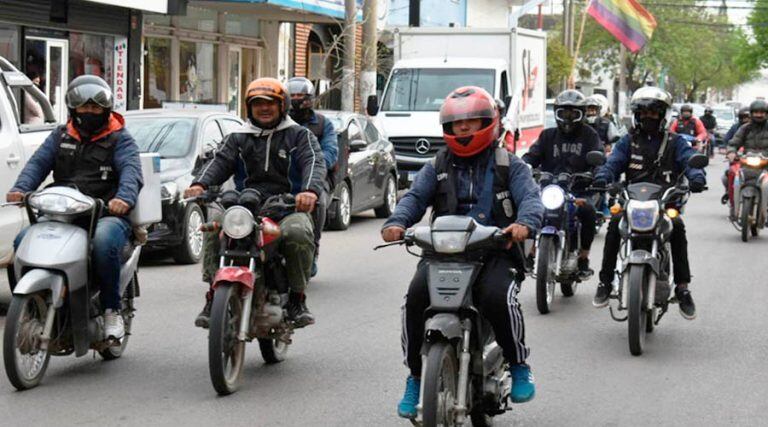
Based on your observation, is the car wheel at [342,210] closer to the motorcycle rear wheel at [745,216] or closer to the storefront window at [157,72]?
the motorcycle rear wheel at [745,216]

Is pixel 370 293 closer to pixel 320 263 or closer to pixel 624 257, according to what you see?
pixel 320 263

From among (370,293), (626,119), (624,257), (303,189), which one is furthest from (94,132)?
(626,119)

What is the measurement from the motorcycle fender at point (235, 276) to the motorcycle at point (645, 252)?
267 cm

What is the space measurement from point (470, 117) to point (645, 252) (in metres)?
3.02

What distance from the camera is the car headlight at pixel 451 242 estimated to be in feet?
20.2

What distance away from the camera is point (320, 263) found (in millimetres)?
14680

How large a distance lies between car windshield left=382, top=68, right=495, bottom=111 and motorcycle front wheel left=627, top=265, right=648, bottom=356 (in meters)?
14.4

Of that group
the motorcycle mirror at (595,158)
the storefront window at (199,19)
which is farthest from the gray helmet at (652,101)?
the storefront window at (199,19)

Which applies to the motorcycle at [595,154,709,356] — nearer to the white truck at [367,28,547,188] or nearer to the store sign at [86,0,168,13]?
the white truck at [367,28,547,188]

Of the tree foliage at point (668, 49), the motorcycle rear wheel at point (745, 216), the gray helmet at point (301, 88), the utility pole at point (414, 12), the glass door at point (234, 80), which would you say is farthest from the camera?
the tree foliage at point (668, 49)

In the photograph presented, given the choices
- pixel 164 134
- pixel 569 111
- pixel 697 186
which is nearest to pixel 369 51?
pixel 164 134

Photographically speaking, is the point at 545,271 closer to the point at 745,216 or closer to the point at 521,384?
the point at 521,384

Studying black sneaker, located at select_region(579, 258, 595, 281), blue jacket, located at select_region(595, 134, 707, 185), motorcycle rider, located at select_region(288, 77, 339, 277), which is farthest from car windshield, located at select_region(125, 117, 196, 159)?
blue jacket, located at select_region(595, 134, 707, 185)

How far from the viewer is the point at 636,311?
9.02 meters
